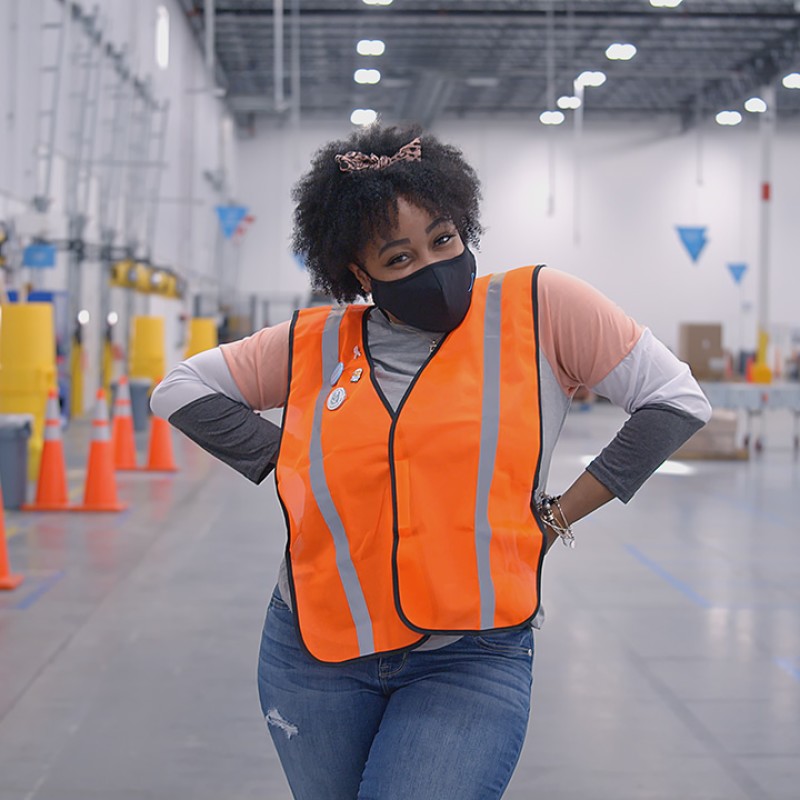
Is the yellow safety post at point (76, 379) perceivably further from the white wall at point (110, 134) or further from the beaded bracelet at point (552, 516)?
the beaded bracelet at point (552, 516)

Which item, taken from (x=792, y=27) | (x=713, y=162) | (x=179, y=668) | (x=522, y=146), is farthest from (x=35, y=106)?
(x=713, y=162)

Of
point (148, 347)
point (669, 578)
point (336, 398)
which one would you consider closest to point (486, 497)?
point (336, 398)

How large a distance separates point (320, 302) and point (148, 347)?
969cm

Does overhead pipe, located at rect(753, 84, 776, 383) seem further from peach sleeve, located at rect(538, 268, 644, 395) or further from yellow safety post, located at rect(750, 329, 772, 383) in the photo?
peach sleeve, located at rect(538, 268, 644, 395)

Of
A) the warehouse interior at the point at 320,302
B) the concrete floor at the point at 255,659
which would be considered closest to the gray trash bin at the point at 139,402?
the warehouse interior at the point at 320,302

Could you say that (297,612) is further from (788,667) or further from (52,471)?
(52,471)

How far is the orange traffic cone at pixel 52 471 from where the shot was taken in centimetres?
885

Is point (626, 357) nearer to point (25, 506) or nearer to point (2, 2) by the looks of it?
point (25, 506)

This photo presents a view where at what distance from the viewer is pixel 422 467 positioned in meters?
1.83

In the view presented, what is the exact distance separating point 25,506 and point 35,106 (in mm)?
6794

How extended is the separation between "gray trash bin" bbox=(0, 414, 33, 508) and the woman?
22.6 feet

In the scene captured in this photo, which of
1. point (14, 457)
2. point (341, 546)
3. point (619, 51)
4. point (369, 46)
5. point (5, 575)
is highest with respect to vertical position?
point (369, 46)

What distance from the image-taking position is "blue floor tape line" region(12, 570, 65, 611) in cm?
594

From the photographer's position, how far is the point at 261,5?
23938 mm
